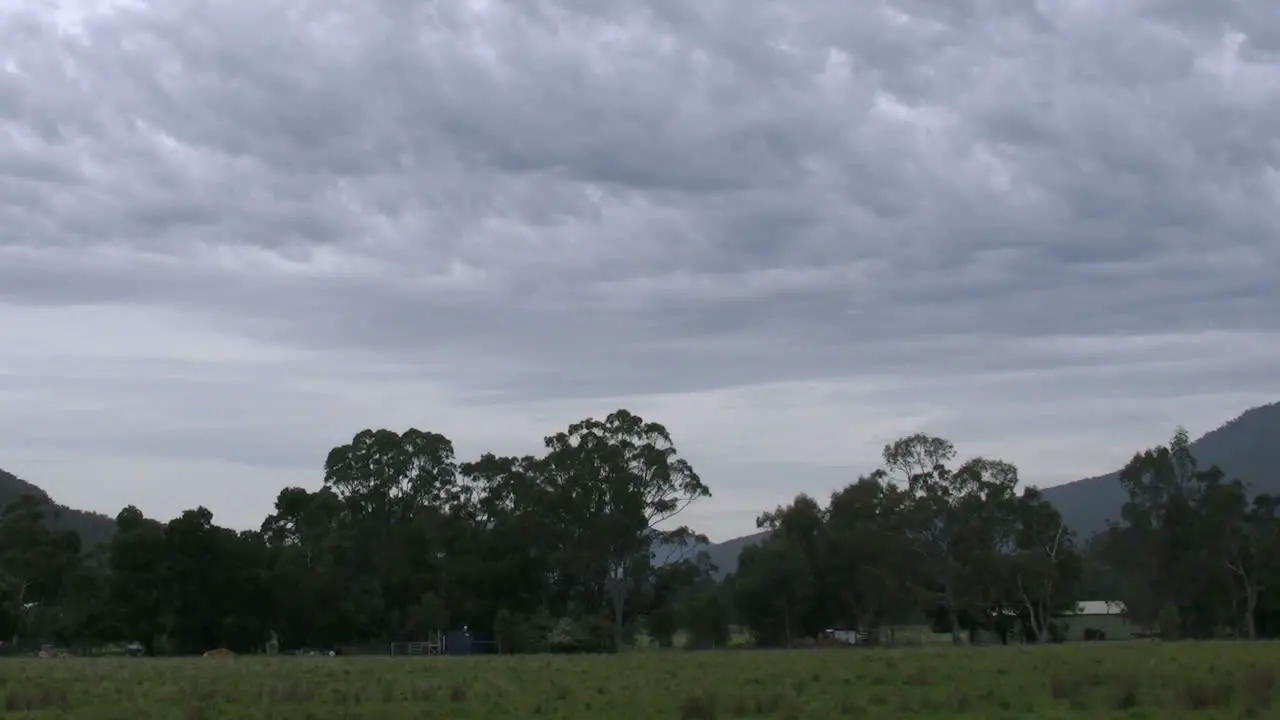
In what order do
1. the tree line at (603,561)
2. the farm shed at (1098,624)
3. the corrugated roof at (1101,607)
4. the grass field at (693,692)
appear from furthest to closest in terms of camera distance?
the corrugated roof at (1101,607) < the farm shed at (1098,624) < the tree line at (603,561) < the grass field at (693,692)

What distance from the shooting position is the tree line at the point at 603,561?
79.4 m

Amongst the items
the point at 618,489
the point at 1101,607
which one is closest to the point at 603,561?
the point at 618,489

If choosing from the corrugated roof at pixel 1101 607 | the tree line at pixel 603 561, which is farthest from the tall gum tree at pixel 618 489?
the corrugated roof at pixel 1101 607

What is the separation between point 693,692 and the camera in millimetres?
27000

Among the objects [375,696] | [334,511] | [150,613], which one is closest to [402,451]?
[334,511]

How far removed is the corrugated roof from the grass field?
70864mm

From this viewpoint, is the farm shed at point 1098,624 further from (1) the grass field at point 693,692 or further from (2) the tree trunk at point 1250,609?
(1) the grass field at point 693,692

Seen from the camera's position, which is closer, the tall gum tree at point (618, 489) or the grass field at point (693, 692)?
the grass field at point (693, 692)

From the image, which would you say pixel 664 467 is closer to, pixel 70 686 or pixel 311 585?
pixel 311 585

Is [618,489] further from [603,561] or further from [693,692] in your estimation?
[693,692]

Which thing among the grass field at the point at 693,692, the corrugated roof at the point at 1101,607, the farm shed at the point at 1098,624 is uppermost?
the corrugated roof at the point at 1101,607

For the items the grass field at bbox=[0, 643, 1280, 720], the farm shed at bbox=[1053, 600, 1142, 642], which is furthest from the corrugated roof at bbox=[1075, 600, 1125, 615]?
the grass field at bbox=[0, 643, 1280, 720]

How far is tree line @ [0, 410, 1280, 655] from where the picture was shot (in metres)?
79.4

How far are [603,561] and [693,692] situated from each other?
205ft
